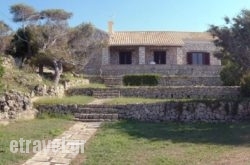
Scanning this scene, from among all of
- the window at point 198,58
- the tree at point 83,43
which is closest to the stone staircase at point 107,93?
the tree at point 83,43

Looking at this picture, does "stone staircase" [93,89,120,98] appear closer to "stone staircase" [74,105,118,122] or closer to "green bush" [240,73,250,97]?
"stone staircase" [74,105,118,122]

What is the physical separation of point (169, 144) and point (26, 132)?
4.67 meters

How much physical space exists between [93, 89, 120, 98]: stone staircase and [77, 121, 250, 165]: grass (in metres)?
6.83

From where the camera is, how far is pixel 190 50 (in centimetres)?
3997

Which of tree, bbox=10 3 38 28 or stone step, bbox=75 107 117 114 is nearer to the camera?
stone step, bbox=75 107 117 114

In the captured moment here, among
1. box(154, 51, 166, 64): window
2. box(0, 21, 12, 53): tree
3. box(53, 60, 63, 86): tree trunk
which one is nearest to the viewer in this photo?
box(53, 60, 63, 86): tree trunk

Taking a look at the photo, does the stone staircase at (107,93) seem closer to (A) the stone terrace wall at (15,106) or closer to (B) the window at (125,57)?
(A) the stone terrace wall at (15,106)

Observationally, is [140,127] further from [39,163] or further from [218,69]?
[218,69]

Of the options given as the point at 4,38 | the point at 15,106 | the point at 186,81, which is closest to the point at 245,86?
the point at 186,81

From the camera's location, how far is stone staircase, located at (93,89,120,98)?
75.6ft

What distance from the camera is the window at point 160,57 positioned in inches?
1556

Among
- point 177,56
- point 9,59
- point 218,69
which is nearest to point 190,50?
point 177,56

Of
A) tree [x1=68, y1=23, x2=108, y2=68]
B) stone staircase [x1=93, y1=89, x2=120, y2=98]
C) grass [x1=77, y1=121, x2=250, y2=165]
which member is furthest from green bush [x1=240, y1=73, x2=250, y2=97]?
tree [x1=68, y1=23, x2=108, y2=68]

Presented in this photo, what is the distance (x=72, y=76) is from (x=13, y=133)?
15912mm
